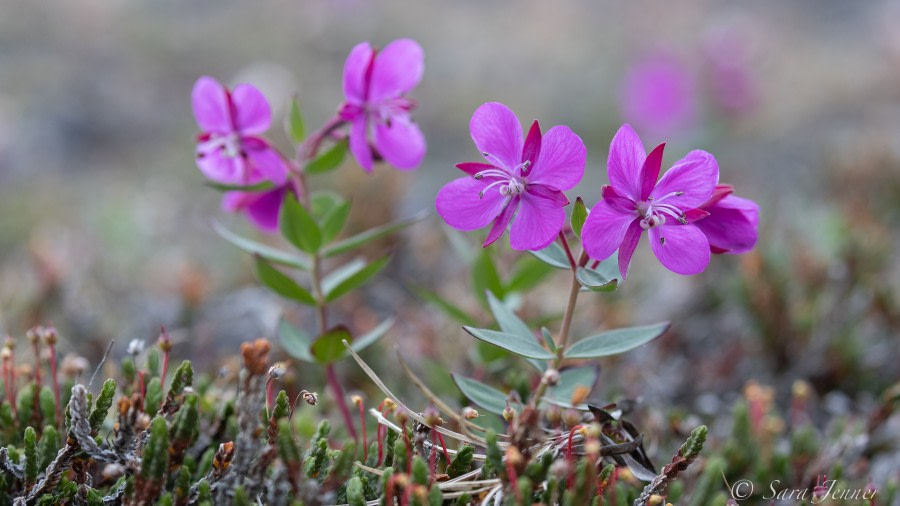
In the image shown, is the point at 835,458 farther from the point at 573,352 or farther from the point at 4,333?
the point at 4,333

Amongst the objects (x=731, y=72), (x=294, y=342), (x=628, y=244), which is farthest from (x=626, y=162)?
(x=731, y=72)

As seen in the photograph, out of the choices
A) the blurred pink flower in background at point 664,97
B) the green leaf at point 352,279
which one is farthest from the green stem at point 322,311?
the blurred pink flower in background at point 664,97

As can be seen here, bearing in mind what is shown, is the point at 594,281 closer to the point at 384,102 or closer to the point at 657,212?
the point at 657,212

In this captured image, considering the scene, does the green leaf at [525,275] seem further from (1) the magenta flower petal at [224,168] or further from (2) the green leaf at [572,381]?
(1) the magenta flower petal at [224,168]

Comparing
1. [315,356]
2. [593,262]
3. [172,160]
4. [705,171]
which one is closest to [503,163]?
[593,262]

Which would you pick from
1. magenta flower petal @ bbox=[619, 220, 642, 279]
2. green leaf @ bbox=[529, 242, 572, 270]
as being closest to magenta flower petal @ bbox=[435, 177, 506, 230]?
green leaf @ bbox=[529, 242, 572, 270]

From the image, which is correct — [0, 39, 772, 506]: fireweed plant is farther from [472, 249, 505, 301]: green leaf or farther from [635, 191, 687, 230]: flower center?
[472, 249, 505, 301]: green leaf
